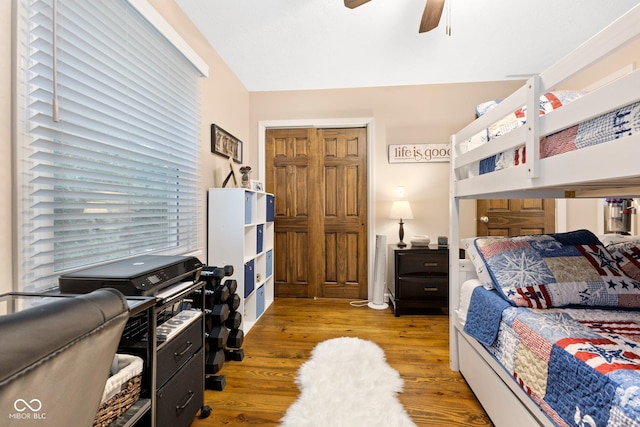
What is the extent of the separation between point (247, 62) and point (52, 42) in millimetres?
1939

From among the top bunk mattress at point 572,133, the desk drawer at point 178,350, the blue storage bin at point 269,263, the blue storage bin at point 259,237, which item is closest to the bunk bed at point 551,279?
the top bunk mattress at point 572,133

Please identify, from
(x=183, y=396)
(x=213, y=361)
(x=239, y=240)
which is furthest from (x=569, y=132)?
(x=239, y=240)

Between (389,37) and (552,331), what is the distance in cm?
236

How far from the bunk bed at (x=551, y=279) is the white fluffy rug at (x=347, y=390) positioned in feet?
1.55

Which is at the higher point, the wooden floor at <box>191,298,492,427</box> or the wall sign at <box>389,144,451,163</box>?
the wall sign at <box>389,144,451,163</box>

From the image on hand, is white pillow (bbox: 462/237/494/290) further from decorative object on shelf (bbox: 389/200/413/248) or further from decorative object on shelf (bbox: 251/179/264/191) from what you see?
decorative object on shelf (bbox: 251/179/264/191)

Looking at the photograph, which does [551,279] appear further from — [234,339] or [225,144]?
[225,144]

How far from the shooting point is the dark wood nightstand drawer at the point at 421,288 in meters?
2.91

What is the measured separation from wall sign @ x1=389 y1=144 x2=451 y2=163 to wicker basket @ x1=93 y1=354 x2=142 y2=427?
121 inches

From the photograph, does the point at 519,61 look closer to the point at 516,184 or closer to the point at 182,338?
the point at 516,184

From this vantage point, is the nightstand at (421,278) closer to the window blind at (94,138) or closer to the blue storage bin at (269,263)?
the blue storage bin at (269,263)

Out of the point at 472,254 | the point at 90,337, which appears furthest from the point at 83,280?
the point at 472,254

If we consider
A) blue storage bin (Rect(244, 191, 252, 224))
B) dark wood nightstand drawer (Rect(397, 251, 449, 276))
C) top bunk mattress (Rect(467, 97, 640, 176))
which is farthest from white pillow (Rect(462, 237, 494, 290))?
blue storage bin (Rect(244, 191, 252, 224))

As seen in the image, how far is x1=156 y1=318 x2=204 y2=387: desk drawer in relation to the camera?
111 centimetres
